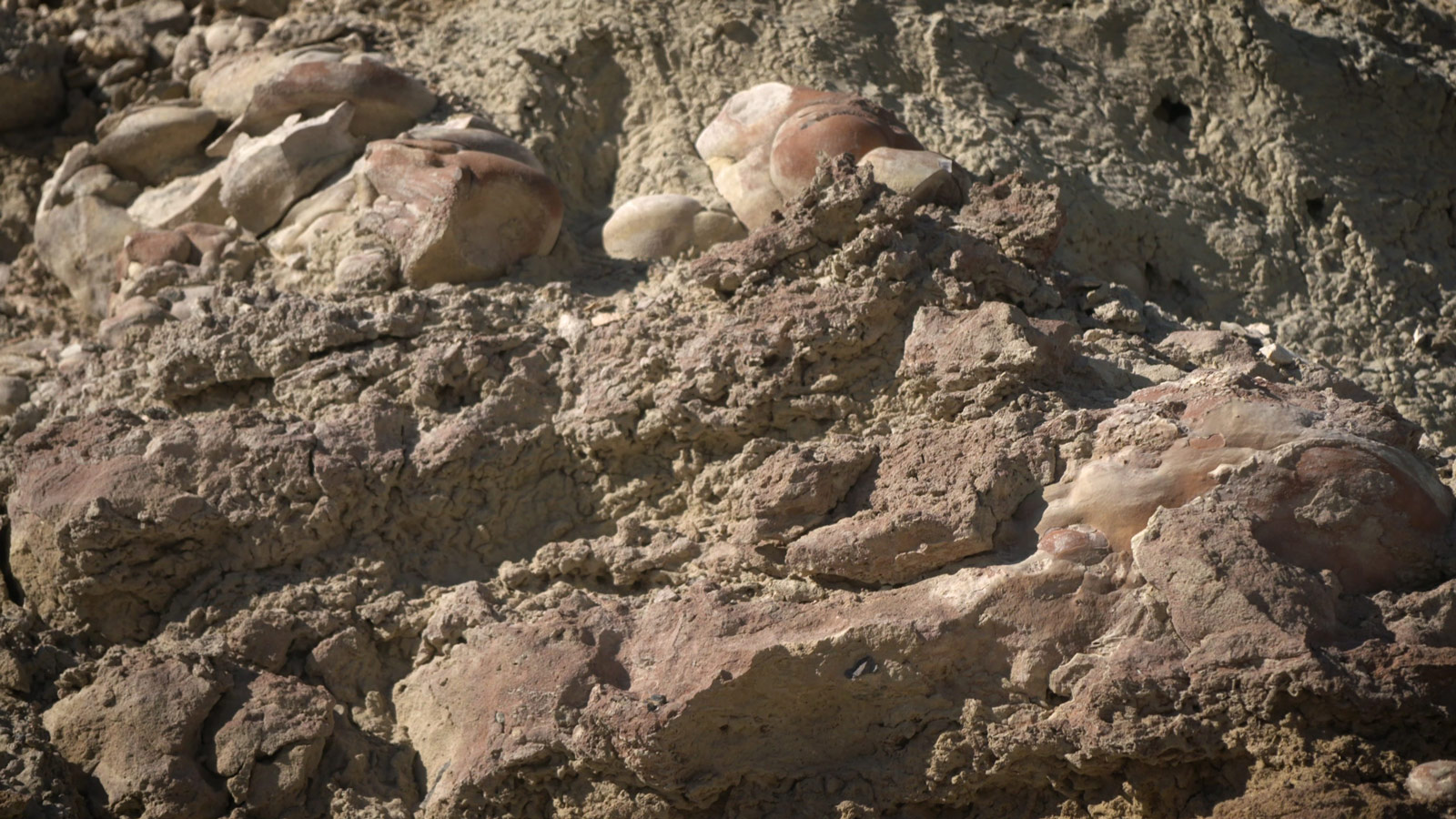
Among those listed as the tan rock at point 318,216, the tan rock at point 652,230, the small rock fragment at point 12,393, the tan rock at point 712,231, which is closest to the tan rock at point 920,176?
the tan rock at point 712,231

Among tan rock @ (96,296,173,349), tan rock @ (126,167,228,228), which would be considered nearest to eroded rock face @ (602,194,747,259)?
tan rock @ (96,296,173,349)

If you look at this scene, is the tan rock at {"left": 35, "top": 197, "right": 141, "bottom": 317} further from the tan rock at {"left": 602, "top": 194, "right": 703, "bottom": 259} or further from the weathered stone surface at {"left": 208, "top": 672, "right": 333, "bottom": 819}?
the weathered stone surface at {"left": 208, "top": 672, "right": 333, "bottom": 819}

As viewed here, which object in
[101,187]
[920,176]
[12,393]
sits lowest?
[12,393]

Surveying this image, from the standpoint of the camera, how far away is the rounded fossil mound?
2.45 metres

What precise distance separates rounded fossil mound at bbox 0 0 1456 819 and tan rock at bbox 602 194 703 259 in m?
0.01

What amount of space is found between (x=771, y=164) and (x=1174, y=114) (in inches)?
Answer: 66.8

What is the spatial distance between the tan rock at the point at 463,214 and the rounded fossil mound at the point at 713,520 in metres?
0.01

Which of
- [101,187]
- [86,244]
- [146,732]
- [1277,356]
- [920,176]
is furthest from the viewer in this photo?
[101,187]

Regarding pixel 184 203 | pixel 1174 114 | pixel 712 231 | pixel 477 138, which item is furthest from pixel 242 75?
pixel 1174 114

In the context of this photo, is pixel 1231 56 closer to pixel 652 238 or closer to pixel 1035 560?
pixel 652 238

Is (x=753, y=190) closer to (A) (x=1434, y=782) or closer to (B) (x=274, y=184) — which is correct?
(B) (x=274, y=184)

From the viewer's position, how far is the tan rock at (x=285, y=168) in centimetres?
432

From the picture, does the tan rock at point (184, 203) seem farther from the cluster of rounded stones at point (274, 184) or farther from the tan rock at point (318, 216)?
the tan rock at point (318, 216)

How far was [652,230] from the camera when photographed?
13.0 ft
